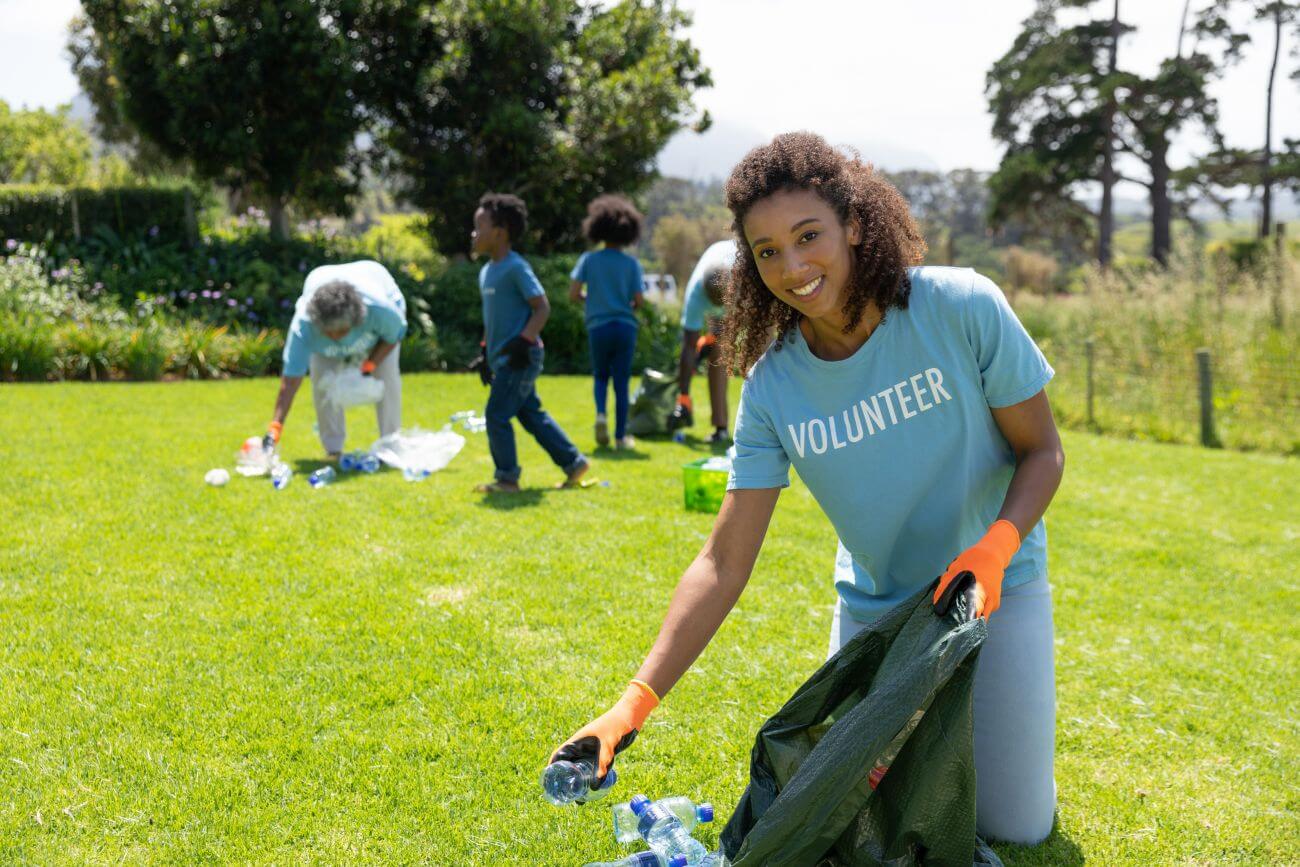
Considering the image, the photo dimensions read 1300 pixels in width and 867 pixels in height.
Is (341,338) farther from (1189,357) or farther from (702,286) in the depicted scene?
(1189,357)

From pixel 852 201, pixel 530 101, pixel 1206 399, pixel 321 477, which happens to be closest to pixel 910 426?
pixel 852 201

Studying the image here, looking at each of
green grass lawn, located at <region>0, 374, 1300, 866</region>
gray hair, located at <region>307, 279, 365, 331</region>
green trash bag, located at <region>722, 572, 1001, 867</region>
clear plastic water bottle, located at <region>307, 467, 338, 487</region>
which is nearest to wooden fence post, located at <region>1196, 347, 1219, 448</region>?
green grass lawn, located at <region>0, 374, 1300, 866</region>

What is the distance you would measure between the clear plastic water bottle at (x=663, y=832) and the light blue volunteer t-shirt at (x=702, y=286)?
547 centimetres

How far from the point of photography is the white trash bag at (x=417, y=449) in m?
7.13

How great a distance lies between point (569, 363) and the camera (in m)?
14.6

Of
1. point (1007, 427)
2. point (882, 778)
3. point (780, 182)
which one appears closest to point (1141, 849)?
point (882, 778)

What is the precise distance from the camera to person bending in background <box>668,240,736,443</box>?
7941mm

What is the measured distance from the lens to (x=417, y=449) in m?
7.29

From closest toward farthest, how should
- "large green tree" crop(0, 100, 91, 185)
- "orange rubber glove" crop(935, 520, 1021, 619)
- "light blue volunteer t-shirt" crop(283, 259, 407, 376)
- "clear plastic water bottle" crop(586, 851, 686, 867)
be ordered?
"orange rubber glove" crop(935, 520, 1021, 619)
"clear plastic water bottle" crop(586, 851, 686, 867)
"light blue volunteer t-shirt" crop(283, 259, 407, 376)
"large green tree" crop(0, 100, 91, 185)

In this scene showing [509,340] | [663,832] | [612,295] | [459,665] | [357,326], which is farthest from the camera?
[612,295]

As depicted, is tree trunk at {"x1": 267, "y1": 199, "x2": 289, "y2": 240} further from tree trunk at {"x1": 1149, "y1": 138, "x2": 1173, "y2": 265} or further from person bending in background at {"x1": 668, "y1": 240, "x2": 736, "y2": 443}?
tree trunk at {"x1": 1149, "y1": 138, "x2": 1173, "y2": 265}

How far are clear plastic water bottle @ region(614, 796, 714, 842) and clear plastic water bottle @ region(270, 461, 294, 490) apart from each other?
431 centimetres

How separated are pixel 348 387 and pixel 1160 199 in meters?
29.4

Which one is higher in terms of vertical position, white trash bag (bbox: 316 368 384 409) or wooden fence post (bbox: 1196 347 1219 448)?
white trash bag (bbox: 316 368 384 409)
